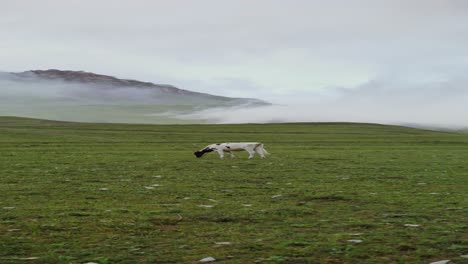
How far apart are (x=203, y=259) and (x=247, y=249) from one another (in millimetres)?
945

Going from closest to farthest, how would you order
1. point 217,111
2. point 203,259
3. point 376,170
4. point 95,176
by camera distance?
point 203,259 → point 95,176 → point 376,170 → point 217,111

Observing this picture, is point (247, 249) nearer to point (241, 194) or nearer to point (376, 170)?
point (241, 194)

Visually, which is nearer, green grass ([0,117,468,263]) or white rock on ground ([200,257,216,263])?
white rock on ground ([200,257,216,263])

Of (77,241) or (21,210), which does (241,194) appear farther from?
(77,241)

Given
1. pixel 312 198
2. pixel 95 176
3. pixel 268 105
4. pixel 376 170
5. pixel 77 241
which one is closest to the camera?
pixel 77 241

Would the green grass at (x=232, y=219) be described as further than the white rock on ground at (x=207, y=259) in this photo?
Yes

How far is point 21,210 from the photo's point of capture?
14156mm

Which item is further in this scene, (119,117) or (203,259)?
(119,117)

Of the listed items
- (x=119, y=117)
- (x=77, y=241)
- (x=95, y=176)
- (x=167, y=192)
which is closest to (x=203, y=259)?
(x=77, y=241)

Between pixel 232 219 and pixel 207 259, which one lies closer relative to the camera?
pixel 207 259

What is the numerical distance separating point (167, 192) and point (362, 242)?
8944 mm

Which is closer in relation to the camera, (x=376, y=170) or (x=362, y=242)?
(x=362, y=242)

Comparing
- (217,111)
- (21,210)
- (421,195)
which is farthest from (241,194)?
(217,111)

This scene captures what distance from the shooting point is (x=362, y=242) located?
10.2 m
